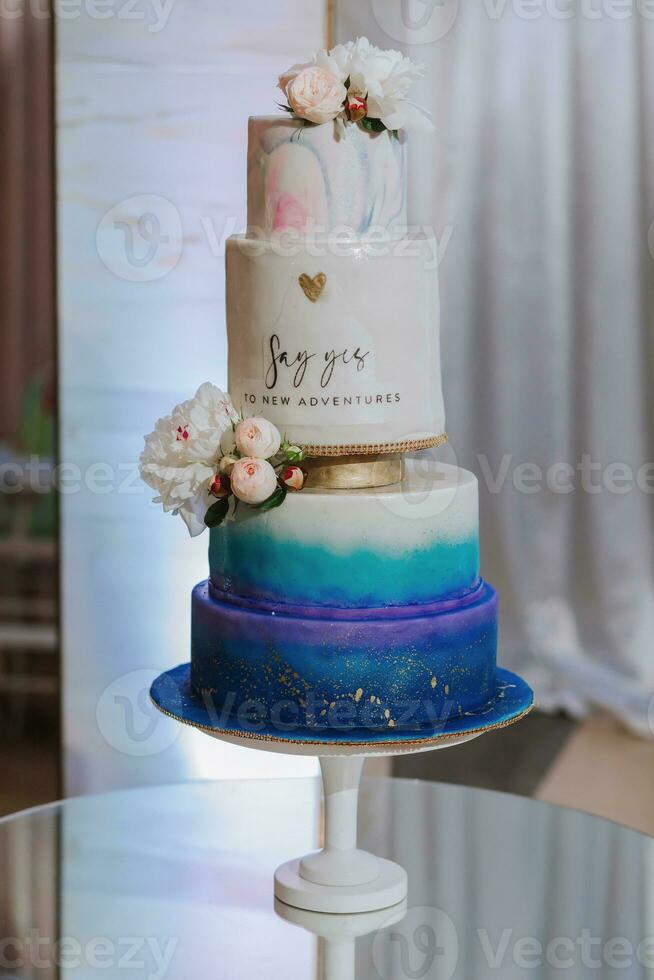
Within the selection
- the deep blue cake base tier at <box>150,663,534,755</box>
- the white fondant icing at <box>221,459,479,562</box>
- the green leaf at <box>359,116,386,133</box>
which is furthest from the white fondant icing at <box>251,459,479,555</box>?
the green leaf at <box>359,116,386,133</box>

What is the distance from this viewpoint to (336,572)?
1.41 meters

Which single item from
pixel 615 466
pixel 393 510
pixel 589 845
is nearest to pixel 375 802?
pixel 589 845

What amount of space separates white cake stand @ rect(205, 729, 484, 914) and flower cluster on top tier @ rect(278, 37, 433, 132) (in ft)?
2.17

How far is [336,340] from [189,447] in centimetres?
19

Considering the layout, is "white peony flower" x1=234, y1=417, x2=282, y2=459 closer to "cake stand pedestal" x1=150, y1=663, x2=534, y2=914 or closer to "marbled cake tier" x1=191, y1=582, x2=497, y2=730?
"marbled cake tier" x1=191, y1=582, x2=497, y2=730

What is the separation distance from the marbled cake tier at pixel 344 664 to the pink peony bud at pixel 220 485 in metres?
0.13

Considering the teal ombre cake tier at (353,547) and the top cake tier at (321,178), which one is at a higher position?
the top cake tier at (321,178)

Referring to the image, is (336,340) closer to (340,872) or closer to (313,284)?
(313,284)

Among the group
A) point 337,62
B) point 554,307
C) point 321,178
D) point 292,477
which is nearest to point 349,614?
point 292,477

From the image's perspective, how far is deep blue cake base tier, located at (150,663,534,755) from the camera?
1356mm

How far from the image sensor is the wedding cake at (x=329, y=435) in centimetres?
139

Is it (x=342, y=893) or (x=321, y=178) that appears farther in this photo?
(x=342, y=893)

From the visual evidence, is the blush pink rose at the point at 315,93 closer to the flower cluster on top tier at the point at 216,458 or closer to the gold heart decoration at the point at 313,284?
the gold heart decoration at the point at 313,284

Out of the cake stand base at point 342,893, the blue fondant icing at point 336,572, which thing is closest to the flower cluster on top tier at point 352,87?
the blue fondant icing at point 336,572
